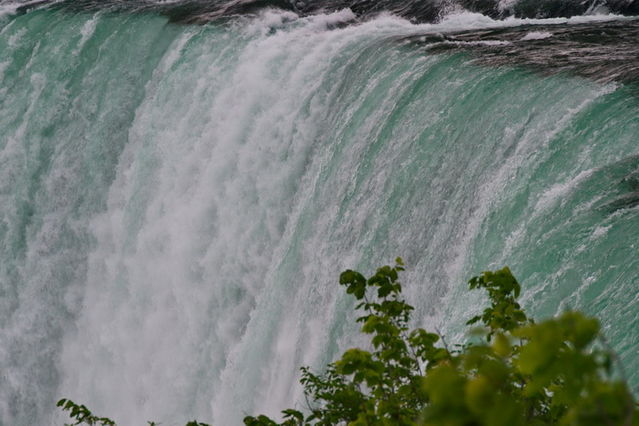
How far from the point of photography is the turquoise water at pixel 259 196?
8.48 metres

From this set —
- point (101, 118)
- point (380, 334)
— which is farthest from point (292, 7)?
point (380, 334)

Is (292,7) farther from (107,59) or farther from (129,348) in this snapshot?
(129,348)

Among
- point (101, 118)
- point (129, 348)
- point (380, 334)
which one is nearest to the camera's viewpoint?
point (380, 334)


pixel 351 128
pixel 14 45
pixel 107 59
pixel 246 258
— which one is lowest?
pixel 246 258

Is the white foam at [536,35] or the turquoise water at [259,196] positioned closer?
the turquoise water at [259,196]

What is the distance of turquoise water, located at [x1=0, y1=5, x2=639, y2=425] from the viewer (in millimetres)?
8477

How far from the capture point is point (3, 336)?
1819 cm

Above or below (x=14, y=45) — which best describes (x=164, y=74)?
below

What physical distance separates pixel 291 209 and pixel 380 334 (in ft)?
26.6

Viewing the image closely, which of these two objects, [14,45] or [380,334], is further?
[14,45]

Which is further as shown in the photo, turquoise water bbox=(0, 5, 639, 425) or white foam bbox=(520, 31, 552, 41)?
white foam bbox=(520, 31, 552, 41)

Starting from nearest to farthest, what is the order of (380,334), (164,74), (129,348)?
(380,334) → (129,348) → (164,74)

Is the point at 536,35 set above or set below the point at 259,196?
above

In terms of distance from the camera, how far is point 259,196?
1314cm
